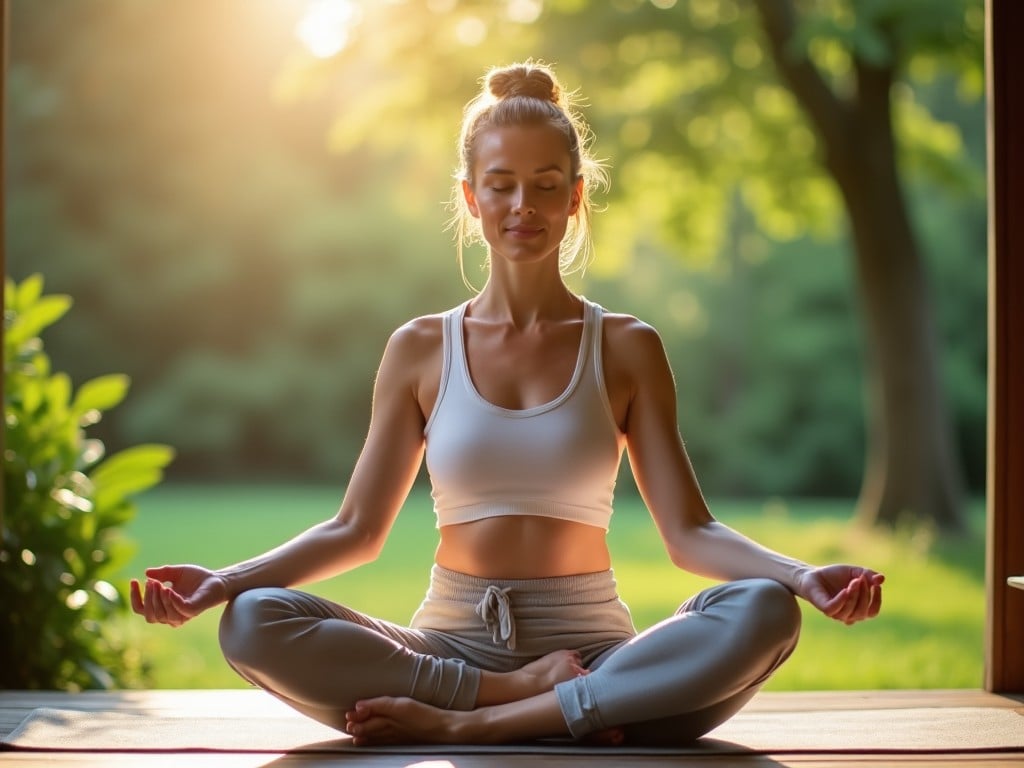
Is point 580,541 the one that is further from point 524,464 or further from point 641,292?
point 641,292

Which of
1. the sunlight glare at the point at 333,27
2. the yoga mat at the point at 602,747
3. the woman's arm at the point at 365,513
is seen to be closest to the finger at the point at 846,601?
the yoga mat at the point at 602,747

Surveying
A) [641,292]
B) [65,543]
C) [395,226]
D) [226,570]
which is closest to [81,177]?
[395,226]

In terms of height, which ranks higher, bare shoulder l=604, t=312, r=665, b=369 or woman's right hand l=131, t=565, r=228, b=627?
bare shoulder l=604, t=312, r=665, b=369

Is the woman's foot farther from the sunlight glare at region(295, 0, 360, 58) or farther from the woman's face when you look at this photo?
the sunlight glare at region(295, 0, 360, 58)

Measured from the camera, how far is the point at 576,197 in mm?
2422

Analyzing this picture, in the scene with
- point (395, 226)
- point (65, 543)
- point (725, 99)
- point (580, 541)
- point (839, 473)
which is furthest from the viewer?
point (395, 226)

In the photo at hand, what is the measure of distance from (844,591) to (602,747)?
1.51 feet

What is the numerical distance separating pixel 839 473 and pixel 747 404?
1.53m

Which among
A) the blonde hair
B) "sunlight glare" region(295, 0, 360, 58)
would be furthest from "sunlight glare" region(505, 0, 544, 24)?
the blonde hair

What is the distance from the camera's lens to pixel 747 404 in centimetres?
1762

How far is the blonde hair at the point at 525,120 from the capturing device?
2.36m

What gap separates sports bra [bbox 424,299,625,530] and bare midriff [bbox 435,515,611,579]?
0.02m

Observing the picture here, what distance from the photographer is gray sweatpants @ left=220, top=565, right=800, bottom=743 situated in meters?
2.06

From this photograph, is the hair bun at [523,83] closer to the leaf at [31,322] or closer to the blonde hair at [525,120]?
the blonde hair at [525,120]
